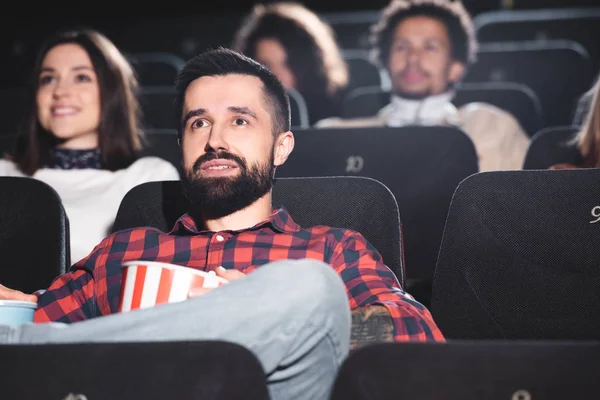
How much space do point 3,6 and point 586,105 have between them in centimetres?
275

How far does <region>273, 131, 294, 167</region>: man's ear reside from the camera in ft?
5.10

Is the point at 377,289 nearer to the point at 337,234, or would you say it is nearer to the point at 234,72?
the point at 337,234

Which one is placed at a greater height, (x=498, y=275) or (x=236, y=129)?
(x=236, y=129)

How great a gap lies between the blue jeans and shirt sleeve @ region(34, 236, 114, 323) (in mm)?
354

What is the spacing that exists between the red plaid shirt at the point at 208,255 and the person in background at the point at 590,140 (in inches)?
28.4

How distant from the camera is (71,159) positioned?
211 centimetres

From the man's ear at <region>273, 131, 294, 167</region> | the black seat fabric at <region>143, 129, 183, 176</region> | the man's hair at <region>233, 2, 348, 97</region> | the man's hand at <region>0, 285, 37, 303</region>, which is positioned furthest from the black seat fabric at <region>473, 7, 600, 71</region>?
the man's hand at <region>0, 285, 37, 303</region>

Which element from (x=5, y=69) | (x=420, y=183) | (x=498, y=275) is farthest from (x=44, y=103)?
(x=5, y=69)

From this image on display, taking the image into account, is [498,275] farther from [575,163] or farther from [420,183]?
[575,163]

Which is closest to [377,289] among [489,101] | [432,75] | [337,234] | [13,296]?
[337,234]

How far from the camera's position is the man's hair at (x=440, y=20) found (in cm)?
288

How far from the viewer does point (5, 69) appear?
3.64 meters

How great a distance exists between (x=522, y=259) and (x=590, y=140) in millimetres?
681

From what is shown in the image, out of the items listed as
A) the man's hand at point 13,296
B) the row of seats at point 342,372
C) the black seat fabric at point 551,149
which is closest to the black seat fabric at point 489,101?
the black seat fabric at point 551,149
